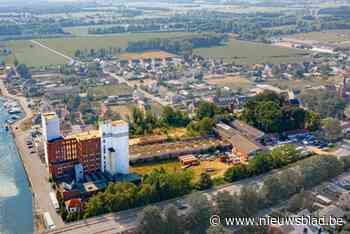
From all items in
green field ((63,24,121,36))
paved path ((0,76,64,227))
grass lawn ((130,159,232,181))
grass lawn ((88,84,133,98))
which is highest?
green field ((63,24,121,36))

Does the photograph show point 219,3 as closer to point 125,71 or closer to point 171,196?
point 125,71

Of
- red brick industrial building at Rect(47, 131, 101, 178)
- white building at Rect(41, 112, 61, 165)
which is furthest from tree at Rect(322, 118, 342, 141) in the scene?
A: white building at Rect(41, 112, 61, 165)

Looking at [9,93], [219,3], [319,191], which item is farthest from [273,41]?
[219,3]

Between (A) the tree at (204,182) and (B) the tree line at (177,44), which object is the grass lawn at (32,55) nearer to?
(B) the tree line at (177,44)

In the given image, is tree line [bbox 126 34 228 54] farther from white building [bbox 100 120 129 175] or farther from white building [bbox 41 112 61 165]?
white building [bbox 41 112 61 165]

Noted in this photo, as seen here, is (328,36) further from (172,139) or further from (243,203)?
(243,203)

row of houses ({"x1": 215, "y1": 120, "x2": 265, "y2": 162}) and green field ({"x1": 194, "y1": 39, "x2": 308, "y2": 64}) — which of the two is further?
green field ({"x1": 194, "y1": 39, "x2": 308, "y2": 64})

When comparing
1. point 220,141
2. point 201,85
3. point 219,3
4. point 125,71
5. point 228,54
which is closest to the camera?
point 220,141
